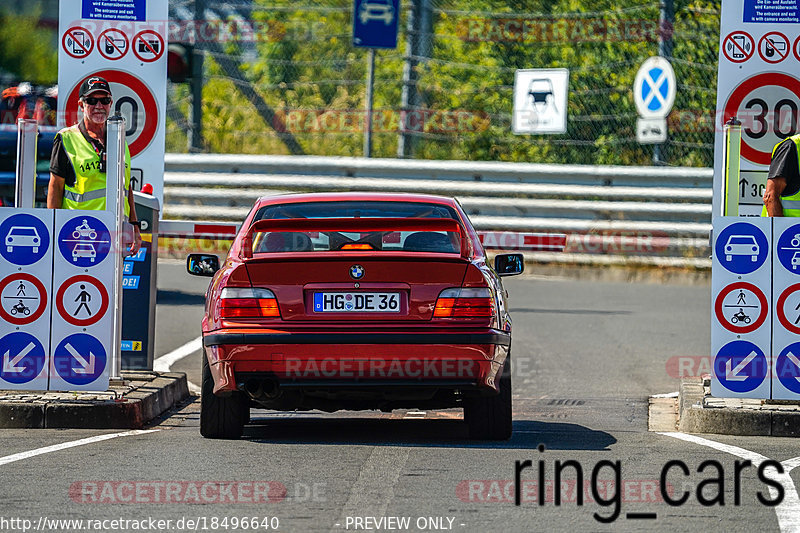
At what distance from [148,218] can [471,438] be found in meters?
3.13

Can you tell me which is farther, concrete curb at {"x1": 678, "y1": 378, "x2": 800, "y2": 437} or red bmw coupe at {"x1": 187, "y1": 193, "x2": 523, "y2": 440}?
concrete curb at {"x1": 678, "y1": 378, "x2": 800, "y2": 437}

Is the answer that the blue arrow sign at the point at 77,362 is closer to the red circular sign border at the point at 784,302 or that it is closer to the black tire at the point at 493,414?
the black tire at the point at 493,414

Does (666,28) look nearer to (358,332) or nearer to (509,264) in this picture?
(509,264)

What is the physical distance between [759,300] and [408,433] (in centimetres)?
214

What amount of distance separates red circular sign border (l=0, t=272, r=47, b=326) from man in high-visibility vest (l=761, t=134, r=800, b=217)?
4.20 m

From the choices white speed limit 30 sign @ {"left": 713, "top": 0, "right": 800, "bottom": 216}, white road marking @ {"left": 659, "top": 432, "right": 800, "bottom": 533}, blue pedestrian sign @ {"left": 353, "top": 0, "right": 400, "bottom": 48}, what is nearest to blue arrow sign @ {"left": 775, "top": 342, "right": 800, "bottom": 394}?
white road marking @ {"left": 659, "top": 432, "right": 800, "bottom": 533}

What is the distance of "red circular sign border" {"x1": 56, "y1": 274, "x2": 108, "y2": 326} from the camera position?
9.10m

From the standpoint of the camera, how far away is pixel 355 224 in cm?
815

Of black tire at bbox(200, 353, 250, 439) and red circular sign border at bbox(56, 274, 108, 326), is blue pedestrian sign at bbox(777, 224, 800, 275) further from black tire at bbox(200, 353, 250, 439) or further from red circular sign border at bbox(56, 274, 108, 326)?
red circular sign border at bbox(56, 274, 108, 326)

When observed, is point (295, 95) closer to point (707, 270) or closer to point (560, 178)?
point (560, 178)

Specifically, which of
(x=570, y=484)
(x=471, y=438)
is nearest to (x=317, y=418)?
(x=471, y=438)

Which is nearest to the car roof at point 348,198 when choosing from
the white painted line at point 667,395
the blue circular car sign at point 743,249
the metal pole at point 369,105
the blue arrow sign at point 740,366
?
the blue circular car sign at point 743,249

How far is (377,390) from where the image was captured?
803cm

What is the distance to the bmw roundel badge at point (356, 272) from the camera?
26.3 feet
